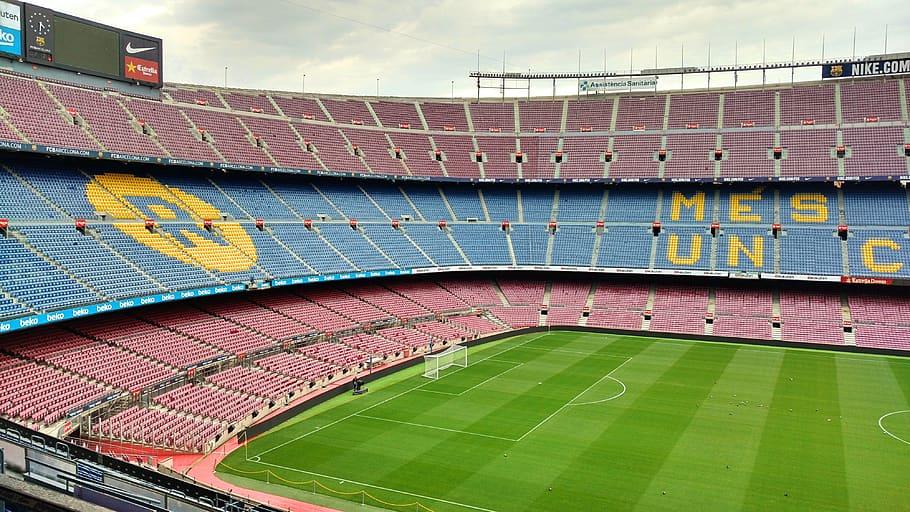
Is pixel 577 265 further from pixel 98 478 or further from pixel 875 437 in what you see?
pixel 98 478

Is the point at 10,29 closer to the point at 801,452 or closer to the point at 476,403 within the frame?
the point at 476,403

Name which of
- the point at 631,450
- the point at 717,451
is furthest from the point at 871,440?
the point at 631,450

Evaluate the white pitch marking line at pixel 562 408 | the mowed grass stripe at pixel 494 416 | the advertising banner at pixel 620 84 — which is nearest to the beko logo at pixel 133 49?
the mowed grass stripe at pixel 494 416

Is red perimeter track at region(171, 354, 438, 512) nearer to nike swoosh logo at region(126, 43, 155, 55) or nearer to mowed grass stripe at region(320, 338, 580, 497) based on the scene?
mowed grass stripe at region(320, 338, 580, 497)

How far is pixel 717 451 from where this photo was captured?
26.6m

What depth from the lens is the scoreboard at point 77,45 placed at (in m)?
35.0

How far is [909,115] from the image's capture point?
5794 centimetres

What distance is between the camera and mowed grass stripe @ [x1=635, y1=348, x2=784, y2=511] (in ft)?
73.2

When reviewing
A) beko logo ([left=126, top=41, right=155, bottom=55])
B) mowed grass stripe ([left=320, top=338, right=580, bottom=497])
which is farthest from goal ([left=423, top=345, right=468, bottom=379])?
beko logo ([left=126, top=41, right=155, bottom=55])

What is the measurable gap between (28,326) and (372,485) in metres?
16.0

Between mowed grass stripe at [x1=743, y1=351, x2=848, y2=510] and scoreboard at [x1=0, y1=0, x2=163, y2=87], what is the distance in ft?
127

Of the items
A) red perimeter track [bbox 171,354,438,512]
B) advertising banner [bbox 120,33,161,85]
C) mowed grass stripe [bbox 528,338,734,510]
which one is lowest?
red perimeter track [bbox 171,354,438,512]

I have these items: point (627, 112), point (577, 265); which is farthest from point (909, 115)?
point (577, 265)

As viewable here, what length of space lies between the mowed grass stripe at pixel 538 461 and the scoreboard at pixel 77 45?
101ft
